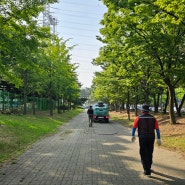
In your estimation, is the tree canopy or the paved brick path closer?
the paved brick path

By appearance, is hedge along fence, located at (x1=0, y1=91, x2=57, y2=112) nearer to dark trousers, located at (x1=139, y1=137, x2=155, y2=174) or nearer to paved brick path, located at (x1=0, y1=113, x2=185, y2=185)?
paved brick path, located at (x1=0, y1=113, x2=185, y2=185)

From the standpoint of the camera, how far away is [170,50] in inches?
753

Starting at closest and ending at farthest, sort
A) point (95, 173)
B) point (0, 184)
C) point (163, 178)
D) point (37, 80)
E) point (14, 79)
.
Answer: point (0, 184)
point (163, 178)
point (95, 173)
point (14, 79)
point (37, 80)

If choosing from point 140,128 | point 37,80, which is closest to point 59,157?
point 140,128

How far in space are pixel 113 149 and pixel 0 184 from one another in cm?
630

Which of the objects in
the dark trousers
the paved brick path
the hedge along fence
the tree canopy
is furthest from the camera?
the hedge along fence

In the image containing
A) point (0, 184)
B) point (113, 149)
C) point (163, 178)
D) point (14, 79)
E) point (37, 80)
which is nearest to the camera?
point (0, 184)

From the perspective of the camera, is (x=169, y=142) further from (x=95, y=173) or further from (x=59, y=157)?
(x=95, y=173)

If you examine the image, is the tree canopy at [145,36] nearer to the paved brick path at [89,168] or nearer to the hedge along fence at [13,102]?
the paved brick path at [89,168]

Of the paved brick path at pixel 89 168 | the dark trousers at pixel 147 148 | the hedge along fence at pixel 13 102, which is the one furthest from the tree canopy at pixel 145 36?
the hedge along fence at pixel 13 102

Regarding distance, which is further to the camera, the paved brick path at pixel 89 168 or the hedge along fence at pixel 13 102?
the hedge along fence at pixel 13 102

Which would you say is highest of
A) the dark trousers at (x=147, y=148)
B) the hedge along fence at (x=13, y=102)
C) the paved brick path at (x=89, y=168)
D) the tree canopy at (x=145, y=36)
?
the tree canopy at (x=145, y=36)

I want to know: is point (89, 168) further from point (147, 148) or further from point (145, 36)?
point (145, 36)

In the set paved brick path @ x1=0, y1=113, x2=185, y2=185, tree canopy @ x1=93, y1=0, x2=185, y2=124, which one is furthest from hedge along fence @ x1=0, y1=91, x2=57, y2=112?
paved brick path @ x1=0, y1=113, x2=185, y2=185
